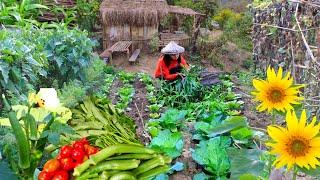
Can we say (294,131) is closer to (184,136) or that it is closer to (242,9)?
(184,136)

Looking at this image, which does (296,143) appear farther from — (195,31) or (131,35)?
(131,35)

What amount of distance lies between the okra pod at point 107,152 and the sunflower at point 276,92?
0.95 m

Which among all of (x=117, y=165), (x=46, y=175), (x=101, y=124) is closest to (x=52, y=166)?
(x=46, y=175)

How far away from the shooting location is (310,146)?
1254mm

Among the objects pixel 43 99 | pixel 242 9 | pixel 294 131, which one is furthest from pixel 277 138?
pixel 242 9

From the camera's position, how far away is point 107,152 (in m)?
2.21

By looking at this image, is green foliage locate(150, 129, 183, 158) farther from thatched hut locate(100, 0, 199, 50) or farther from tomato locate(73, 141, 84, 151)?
thatched hut locate(100, 0, 199, 50)

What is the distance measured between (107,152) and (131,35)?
413 inches

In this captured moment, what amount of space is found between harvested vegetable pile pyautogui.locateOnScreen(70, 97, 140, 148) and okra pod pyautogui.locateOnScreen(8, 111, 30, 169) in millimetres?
601

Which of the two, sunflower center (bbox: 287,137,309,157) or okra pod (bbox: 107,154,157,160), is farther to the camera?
okra pod (bbox: 107,154,157,160)

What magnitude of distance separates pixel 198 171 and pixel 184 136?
693 millimetres

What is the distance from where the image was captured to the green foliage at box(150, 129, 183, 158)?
3.56 m

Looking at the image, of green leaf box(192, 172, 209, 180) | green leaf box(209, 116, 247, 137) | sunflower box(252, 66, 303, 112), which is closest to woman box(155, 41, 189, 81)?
green leaf box(192, 172, 209, 180)

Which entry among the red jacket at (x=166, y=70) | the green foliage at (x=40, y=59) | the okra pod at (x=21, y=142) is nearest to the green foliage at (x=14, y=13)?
the green foliage at (x=40, y=59)
